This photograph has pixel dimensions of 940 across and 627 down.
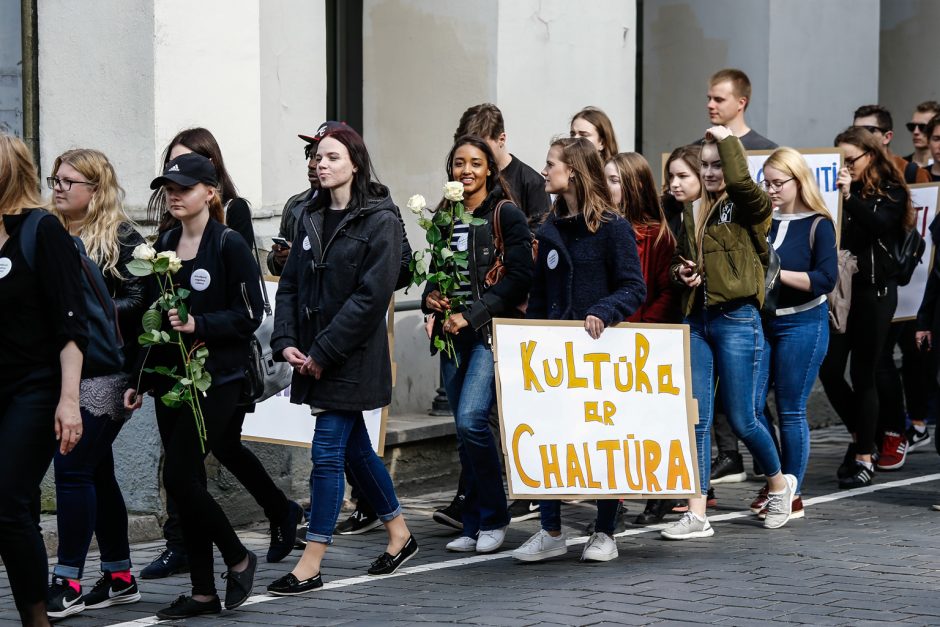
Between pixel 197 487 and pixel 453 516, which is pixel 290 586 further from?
pixel 453 516

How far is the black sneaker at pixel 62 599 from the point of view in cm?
630

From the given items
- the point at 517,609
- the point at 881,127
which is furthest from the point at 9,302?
the point at 881,127

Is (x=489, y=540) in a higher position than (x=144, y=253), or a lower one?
lower

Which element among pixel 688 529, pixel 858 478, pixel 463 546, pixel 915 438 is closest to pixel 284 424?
pixel 463 546

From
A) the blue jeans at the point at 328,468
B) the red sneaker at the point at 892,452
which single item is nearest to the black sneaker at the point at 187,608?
the blue jeans at the point at 328,468

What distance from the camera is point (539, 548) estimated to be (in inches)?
286

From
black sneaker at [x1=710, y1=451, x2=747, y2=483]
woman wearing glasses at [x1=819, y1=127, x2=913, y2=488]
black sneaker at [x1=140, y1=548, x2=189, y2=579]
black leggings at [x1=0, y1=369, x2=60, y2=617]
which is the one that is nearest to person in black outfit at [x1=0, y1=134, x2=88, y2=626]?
black leggings at [x1=0, y1=369, x2=60, y2=617]

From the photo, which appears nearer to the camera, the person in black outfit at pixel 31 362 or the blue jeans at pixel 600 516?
the person in black outfit at pixel 31 362

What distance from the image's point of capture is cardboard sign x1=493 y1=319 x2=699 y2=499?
7.18 metres

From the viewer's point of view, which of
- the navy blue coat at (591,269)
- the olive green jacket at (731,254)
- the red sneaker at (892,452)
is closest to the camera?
the navy blue coat at (591,269)

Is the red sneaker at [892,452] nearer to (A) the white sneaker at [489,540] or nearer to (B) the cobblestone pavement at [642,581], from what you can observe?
(B) the cobblestone pavement at [642,581]

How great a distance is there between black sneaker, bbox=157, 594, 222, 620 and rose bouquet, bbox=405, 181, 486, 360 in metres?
1.80

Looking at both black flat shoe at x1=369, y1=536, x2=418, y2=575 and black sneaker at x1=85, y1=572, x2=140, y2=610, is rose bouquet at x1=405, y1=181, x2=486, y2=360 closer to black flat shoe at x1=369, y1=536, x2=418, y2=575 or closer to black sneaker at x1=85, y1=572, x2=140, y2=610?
black flat shoe at x1=369, y1=536, x2=418, y2=575

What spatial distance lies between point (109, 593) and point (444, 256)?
83.4 inches
